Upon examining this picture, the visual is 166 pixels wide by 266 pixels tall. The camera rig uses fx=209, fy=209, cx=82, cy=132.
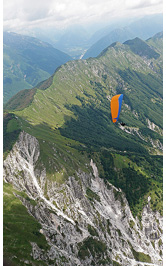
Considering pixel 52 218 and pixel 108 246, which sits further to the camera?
pixel 108 246

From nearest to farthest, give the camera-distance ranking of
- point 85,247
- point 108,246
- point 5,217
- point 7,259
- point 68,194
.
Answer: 1. point 7,259
2. point 5,217
3. point 85,247
4. point 108,246
5. point 68,194

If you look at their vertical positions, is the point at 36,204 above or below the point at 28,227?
above

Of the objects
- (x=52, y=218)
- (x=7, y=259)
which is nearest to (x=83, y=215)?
(x=52, y=218)

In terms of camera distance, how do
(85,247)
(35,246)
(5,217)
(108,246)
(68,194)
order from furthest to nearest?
(68,194) → (108,246) → (85,247) → (5,217) → (35,246)

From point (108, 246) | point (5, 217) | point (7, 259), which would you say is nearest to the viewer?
point (7, 259)

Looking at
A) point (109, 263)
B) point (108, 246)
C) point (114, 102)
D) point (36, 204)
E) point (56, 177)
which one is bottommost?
point (109, 263)

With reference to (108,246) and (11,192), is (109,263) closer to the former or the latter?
(108,246)

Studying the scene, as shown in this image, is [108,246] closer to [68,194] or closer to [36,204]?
[68,194]

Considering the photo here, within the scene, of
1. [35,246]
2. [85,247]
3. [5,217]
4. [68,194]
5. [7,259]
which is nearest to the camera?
[7,259]

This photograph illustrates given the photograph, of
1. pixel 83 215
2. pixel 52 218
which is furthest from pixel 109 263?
pixel 52 218
